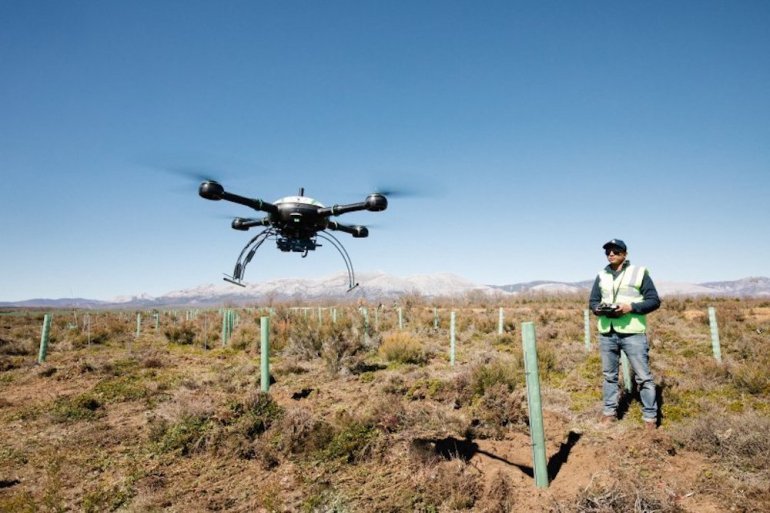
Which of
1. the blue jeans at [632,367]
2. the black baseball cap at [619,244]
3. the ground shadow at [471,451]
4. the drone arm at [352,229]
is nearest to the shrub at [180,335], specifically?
the drone arm at [352,229]

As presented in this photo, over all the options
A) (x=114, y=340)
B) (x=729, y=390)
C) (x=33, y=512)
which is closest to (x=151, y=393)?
(x=33, y=512)

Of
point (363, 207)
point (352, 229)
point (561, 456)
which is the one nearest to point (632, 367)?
point (561, 456)

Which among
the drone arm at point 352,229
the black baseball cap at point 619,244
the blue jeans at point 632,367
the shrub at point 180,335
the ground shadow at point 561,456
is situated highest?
the drone arm at point 352,229

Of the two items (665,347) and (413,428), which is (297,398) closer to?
(413,428)

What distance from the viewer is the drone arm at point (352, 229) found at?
22.4 ft

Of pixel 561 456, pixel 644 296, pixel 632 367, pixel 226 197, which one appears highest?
pixel 226 197

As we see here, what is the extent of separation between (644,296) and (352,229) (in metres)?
4.83

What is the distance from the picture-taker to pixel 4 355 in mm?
14352

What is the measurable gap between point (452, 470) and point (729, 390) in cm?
567

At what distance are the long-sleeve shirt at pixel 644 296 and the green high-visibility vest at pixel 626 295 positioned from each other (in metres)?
0.04

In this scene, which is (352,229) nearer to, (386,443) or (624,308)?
(386,443)

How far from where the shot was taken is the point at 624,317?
4.83 meters

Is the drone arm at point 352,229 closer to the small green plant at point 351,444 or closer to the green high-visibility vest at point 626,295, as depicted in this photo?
the small green plant at point 351,444

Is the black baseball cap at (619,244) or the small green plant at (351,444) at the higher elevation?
the black baseball cap at (619,244)
